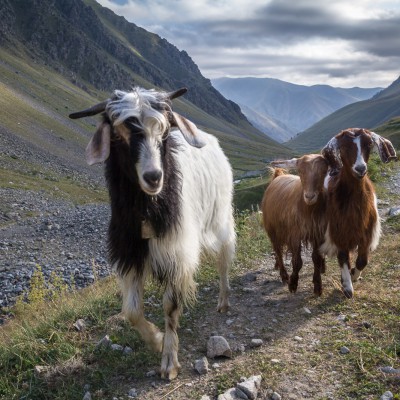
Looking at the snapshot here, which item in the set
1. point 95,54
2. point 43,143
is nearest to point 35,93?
point 43,143

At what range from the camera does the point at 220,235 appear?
732 cm

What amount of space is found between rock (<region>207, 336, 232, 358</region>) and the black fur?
1.02 m

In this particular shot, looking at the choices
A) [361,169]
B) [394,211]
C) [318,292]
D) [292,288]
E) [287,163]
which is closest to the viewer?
[361,169]

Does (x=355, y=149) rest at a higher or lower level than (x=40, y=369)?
higher

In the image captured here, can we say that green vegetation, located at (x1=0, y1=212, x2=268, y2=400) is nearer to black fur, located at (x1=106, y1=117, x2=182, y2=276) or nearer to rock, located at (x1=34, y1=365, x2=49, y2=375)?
rock, located at (x1=34, y1=365, x2=49, y2=375)

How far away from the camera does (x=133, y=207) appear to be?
A: 5250 millimetres

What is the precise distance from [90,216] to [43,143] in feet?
114

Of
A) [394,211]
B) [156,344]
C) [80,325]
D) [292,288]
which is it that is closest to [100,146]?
[156,344]

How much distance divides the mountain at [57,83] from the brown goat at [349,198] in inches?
1505

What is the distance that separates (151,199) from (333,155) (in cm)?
332

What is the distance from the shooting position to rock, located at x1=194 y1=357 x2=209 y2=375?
5.23 metres

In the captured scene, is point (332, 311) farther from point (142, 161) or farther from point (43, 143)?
point (43, 143)

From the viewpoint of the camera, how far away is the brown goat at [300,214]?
722 centimetres

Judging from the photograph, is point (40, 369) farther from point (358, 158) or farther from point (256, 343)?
point (358, 158)
